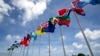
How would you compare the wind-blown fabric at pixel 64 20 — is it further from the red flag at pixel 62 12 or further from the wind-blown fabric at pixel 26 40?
the wind-blown fabric at pixel 26 40

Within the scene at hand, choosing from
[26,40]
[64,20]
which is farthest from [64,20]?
[26,40]

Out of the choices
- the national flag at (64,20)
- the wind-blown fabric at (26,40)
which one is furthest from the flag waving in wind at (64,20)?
the wind-blown fabric at (26,40)

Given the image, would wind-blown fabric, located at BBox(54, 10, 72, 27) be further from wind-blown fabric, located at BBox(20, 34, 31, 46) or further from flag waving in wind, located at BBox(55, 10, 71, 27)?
wind-blown fabric, located at BBox(20, 34, 31, 46)

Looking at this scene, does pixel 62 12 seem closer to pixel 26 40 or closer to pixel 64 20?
pixel 64 20

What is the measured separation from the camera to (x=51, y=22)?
3262cm

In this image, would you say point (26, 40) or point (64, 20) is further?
point (26, 40)

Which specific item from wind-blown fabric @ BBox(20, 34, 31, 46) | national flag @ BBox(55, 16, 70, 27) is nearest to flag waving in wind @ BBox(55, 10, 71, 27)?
national flag @ BBox(55, 16, 70, 27)

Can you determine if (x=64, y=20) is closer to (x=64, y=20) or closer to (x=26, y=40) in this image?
(x=64, y=20)

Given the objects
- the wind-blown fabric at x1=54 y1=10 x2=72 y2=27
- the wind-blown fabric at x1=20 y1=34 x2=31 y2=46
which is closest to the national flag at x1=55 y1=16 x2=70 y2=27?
the wind-blown fabric at x1=54 y1=10 x2=72 y2=27

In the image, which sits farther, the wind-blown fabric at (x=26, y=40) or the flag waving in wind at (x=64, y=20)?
the wind-blown fabric at (x=26, y=40)

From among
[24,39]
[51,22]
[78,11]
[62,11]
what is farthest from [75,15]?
[24,39]

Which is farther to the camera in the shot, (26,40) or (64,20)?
(26,40)

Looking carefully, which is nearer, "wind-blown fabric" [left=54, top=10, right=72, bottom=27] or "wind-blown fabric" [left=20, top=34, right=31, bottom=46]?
"wind-blown fabric" [left=54, top=10, right=72, bottom=27]

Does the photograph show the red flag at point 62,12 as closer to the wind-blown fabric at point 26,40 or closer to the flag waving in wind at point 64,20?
the flag waving in wind at point 64,20
